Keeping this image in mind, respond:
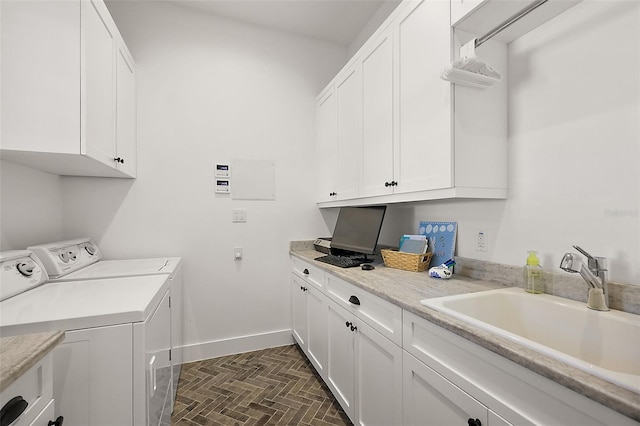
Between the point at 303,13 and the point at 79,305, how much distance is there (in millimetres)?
2738

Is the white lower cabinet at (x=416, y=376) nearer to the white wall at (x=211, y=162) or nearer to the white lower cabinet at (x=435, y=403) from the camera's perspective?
the white lower cabinet at (x=435, y=403)

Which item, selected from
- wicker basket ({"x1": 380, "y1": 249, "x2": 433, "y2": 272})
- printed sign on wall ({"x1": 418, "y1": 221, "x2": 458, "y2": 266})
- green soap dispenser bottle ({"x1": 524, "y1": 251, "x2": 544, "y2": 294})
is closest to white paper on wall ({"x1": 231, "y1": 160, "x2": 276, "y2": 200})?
wicker basket ({"x1": 380, "y1": 249, "x2": 433, "y2": 272})

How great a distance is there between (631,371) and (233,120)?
2870 mm

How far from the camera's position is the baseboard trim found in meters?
2.47

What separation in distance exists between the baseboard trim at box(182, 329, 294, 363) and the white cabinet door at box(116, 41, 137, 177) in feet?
5.22

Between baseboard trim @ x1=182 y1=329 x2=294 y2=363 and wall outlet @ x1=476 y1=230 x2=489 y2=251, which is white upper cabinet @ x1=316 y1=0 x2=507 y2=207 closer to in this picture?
wall outlet @ x1=476 y1=230 x2=489 y2=251

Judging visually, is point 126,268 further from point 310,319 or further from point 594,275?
point 594,275

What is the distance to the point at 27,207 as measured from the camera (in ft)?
5.64

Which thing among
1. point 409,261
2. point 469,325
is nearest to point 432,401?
point 469,325

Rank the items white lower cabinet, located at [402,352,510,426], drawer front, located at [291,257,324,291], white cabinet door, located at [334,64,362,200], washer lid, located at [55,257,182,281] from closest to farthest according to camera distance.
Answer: white lower cabinet, located at [402,352,510,426] < washer lid, located at [55,257,182,281] < drawer front, located at [291,257,324,291] < white cabinet door, located at [334,64,362,200]

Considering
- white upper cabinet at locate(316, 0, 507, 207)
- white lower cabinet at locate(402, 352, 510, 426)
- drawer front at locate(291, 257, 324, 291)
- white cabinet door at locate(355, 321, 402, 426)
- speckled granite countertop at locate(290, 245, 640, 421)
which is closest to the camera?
speckled granite countertop at locate(290, 245, 640, 421)

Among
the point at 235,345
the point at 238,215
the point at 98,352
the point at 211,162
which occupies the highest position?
the point at 211,162

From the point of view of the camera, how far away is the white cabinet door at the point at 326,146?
2.52m

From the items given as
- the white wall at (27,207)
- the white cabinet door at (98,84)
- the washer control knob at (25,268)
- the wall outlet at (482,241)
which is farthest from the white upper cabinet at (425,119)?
the white wall at (27,207)
